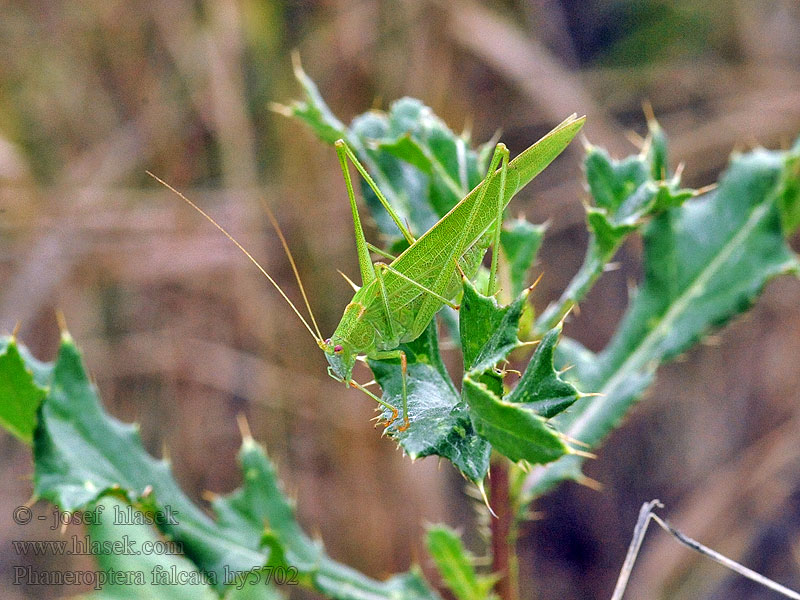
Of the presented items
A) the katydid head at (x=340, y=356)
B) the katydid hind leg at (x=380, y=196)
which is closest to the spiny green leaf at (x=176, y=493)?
the katydid head at (x=340, y=356)

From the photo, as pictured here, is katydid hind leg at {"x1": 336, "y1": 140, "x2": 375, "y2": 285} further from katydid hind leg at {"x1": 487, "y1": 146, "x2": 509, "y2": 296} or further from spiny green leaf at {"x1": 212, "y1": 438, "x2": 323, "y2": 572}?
spiny green leaf at {"x1": 212, "y1": 438, "x2": 323, "y2": 572}

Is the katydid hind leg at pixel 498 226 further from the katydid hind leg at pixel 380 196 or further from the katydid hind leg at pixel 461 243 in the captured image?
the katydid hind leg at pixel 380 196

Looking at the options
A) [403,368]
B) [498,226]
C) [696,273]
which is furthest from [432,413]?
[696,273]

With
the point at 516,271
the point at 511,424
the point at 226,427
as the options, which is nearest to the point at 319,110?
the point at 516,271

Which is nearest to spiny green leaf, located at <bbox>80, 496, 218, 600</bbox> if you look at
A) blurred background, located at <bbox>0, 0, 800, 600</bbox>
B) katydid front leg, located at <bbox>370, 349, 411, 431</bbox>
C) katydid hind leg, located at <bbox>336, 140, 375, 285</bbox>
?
katydid front leg, located at <bbox>370, 349, 411, 431</bbox>

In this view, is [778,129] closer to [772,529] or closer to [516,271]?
[772,529]

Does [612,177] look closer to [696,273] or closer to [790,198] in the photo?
[696,273]
